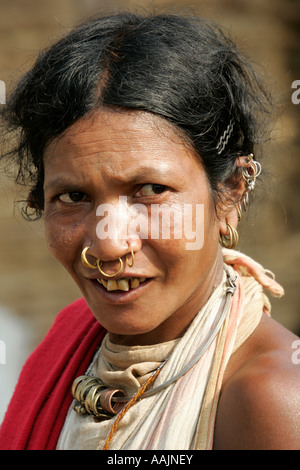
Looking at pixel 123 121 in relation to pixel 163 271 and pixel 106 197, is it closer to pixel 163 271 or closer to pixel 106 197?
pixel 106 197

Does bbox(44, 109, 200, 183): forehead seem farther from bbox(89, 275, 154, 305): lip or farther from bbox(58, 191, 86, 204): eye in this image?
bbox(89, 275, 154, 305): lip

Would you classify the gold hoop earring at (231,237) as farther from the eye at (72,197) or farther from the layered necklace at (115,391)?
the eye at (72,197)

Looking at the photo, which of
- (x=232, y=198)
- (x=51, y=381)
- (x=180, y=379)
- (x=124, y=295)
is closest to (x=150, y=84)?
(x=232, y=198)

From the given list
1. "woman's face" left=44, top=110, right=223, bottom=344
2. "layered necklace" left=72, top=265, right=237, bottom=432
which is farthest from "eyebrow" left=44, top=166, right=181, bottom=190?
"layered necklace" left=72, top=265, right=237, bottom=432

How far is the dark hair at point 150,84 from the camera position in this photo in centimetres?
177

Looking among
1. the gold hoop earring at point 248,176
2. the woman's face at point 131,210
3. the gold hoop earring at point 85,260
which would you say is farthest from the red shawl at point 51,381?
the gold hoop earring at point 248,176

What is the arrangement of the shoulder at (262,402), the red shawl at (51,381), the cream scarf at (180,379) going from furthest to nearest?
the red shawl at (51,381) < the cream scarf at (180,379) < the shoulder at (262,402)

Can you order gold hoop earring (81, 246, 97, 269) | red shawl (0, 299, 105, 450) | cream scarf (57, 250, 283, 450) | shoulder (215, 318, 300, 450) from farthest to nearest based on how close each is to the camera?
red shawl (0, 299, 105, 450) → gold hoop earring (81, 246, 97, 269) → cream scarf (57, 250, 283, 450) → shoulder (215, 318, 300, 450)

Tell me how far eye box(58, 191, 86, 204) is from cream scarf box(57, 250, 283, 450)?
0.46 metres

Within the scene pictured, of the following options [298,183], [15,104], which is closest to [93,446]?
[15,104]

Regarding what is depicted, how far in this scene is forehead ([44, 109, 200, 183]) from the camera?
173cm

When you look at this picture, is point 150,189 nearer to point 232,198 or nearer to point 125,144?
A: point 125,144

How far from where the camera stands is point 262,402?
5.13ft

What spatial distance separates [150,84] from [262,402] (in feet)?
2.77
